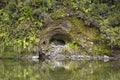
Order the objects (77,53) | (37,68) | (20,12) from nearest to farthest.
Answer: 1. (37,68)
2. (77,53)
3. (20,12)

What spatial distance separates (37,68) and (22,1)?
10244mm

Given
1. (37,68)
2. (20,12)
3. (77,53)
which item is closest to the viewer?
(37,68)

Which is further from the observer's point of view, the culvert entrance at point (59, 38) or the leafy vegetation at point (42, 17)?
the culvert entrance at point (59, 38)

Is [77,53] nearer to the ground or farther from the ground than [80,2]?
nearer to the ground

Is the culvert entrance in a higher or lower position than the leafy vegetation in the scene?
lower

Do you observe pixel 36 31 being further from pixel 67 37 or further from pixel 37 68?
pixel 37 68

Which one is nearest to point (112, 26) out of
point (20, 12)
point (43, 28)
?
point (43, 28)

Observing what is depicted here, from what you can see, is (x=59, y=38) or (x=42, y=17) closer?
(x=59, y=38)

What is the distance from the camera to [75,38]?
26.7 m

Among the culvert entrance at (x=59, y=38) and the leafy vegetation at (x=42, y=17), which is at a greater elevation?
the leafy vegetation at (x=42, y=17)

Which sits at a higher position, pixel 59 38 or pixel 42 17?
pixel 42 17

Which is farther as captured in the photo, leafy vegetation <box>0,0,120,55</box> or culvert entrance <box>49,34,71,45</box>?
culvert entrance <box>49,34,71,45</box>

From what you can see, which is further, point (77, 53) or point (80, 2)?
point (80, 2)

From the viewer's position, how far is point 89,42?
26.5 m
